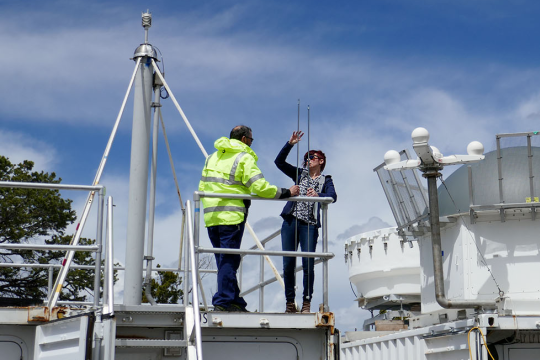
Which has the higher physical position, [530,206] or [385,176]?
[385,176]

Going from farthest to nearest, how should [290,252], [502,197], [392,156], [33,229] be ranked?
[33,229] → [392,156] → [502,197] → [290,252]

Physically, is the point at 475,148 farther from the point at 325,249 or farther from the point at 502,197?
the point at 325,249

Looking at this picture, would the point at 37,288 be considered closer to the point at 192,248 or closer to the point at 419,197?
the point at 419,197

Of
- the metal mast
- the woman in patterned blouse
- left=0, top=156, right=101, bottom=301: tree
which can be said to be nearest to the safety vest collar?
the woman in patterned blouse

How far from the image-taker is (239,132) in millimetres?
8227

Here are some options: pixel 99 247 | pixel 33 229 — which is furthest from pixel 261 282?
pixel 33 229

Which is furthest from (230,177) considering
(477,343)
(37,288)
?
(37,288)

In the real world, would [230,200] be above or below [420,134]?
below

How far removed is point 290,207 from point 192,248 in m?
1.79

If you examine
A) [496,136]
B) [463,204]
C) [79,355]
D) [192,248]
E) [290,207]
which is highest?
[496,136]

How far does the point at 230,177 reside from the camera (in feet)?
26.0

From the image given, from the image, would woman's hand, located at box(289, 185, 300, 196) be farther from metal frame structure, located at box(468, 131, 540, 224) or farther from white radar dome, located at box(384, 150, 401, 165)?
metal frame structure, located at box(468, 131, 540, 224)

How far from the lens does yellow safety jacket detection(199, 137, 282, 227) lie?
7.79m

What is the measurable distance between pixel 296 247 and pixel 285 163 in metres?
1.00
